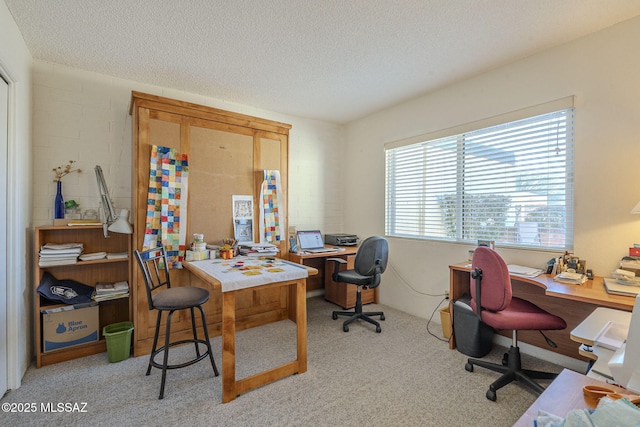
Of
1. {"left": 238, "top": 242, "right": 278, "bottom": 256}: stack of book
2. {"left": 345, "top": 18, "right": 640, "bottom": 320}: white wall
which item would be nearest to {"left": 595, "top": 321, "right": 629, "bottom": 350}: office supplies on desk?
{"left": 345, "top": 18, "right": 640, "bottom": 320}: white wall

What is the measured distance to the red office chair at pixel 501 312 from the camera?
1.97 m

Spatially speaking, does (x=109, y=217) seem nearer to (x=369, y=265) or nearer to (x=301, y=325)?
(x=301, y=325)

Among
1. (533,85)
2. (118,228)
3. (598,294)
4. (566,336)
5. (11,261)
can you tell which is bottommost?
(566,336)

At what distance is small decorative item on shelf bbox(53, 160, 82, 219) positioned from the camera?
2.54 meters

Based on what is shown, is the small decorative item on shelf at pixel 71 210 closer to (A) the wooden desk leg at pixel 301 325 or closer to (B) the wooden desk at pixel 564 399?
(A) the wooden desk leg at pixel 301 325

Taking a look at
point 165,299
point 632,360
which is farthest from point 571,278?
point 165,299

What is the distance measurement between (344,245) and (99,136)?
3004 mm

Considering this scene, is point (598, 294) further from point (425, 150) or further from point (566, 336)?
point (425, 150)

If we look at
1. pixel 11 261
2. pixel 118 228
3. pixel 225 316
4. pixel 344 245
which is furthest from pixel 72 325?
pixel 344 245

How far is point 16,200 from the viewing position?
2105 millimetres

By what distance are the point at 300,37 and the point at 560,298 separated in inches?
116

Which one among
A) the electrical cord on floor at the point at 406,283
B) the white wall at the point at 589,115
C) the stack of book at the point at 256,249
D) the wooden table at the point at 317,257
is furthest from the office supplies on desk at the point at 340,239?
the stack of book at the point at 256,249

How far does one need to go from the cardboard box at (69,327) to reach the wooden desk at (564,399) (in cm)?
309

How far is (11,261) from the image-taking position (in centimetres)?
204
